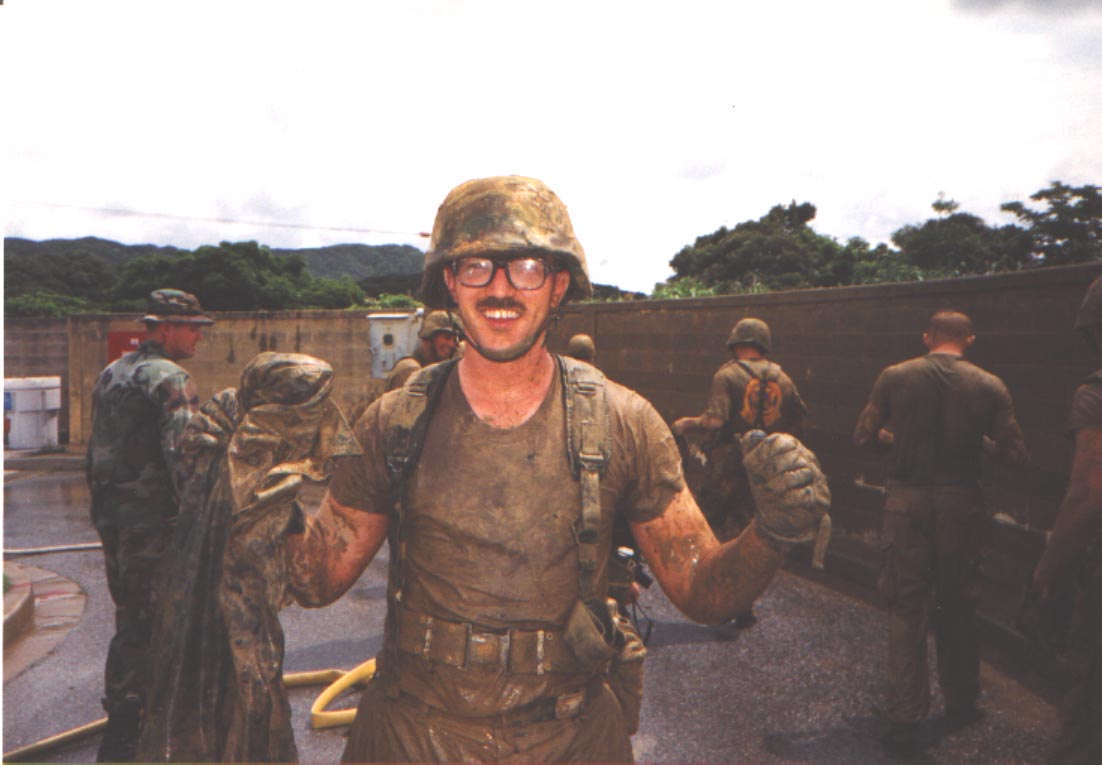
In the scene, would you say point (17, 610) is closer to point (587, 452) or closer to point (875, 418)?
point (587, 452)

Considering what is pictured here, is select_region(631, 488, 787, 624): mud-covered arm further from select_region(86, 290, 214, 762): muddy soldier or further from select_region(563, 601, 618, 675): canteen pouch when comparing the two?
select_region(86, 290, 214, 762): muddy soldier

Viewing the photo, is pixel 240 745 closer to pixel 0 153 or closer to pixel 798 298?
pixel 0 153

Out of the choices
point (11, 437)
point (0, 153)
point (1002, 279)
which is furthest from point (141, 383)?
point (11, 437)

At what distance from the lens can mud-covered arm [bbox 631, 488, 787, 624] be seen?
1.92 m

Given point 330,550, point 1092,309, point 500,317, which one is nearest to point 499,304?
point 500,317

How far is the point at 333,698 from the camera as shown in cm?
482

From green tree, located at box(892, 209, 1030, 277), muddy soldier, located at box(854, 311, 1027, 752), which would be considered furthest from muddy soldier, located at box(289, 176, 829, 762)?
green tree, located at box(892, 209, 1030, 277)

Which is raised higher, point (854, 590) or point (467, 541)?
point (467, 541)

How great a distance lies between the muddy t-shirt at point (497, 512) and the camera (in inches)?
80.2

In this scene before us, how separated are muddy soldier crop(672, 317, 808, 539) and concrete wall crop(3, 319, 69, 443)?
1422 cm

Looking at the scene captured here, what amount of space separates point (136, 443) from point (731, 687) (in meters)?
3.69

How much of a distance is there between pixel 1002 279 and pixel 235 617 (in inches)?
222

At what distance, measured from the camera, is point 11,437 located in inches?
574

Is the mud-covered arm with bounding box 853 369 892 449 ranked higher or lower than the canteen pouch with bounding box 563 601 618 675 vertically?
higher
